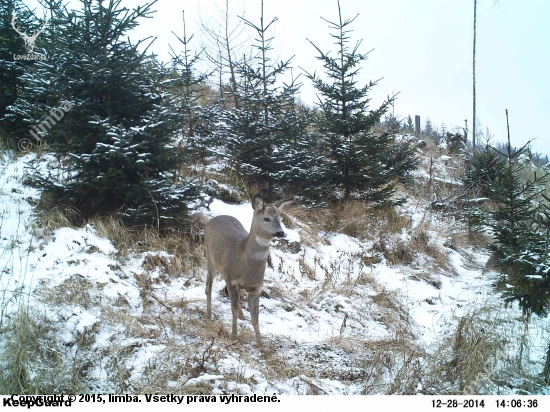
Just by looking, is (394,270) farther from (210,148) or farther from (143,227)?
(210,148)

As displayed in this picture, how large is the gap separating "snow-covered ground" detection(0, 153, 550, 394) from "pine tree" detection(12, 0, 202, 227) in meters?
0.72

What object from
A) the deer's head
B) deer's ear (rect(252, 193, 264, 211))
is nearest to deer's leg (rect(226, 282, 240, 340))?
the deer's head

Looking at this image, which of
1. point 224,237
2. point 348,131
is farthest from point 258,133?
point 224,237

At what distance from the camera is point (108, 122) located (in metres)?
5.75

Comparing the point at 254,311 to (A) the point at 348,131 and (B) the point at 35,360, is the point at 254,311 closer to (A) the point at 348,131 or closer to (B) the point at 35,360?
(B) the point at 35,360

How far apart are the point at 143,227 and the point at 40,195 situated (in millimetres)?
1903

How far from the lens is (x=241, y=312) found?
4848 mm

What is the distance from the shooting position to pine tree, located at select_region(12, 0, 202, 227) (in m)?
5.59

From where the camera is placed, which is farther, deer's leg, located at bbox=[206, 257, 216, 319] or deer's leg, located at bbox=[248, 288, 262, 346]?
deer's leg, located at bbox=[206, 257, 216, 319]

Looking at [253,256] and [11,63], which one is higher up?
[11,63]

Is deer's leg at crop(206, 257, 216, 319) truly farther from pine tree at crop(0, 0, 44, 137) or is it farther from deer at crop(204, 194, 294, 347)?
pine tree at crop(0, 0, 44, 137)

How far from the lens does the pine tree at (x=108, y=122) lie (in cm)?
559

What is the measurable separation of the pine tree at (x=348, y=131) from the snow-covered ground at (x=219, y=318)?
3.09m

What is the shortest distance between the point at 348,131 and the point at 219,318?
6416 mm
